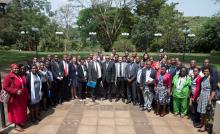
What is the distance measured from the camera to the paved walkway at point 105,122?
800 centimetres

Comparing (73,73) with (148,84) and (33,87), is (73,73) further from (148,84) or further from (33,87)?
(148,84)

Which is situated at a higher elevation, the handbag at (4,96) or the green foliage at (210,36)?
the green foliage at (210,36)

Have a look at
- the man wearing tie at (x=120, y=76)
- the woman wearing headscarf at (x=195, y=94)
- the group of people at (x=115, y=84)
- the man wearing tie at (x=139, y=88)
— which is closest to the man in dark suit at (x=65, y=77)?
the group of people at (x=115, y=84)

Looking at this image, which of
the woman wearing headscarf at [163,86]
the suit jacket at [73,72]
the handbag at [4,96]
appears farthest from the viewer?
the suit jacket at [73,72]

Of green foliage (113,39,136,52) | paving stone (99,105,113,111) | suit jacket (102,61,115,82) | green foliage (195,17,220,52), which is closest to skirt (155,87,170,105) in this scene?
paving stone (99,105,113,111)

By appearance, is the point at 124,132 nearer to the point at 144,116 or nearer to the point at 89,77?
the point at 144,116

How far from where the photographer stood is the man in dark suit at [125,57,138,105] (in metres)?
10.3

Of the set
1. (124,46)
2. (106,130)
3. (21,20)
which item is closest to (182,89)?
(106,130)

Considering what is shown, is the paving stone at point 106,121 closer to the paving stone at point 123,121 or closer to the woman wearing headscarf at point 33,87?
the paving stone at point 123,121

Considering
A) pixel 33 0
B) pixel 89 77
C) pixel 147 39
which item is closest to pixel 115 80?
pixel 89 77

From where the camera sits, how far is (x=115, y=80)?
35.7 feet

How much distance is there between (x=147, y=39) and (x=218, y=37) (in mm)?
8491

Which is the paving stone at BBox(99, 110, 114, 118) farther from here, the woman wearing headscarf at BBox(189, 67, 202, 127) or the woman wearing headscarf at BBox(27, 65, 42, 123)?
the woman wearing headscarf at BBox(189, 67, 202, 127)

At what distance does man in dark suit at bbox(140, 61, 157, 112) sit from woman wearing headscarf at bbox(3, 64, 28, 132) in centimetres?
401
